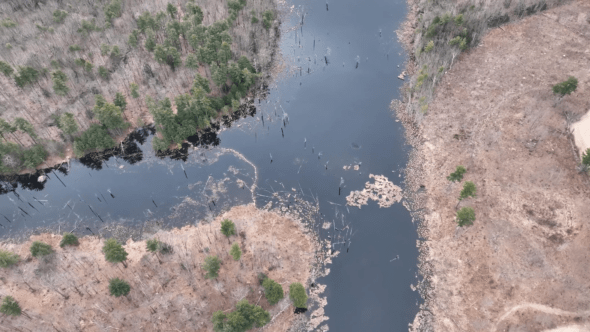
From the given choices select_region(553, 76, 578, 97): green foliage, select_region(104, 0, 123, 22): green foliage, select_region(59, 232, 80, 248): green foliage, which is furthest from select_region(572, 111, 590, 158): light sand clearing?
select_region(104, 0, 123, 22): green foliage

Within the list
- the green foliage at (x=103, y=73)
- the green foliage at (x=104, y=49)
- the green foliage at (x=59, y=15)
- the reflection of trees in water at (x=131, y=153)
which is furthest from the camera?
the green foliage at (x=59, y=15)

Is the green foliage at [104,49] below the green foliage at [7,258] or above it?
above

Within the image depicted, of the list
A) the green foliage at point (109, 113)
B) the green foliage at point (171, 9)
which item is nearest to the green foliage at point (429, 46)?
the green foliage at point (171, 9)

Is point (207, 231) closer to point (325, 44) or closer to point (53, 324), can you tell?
point (53, 324)

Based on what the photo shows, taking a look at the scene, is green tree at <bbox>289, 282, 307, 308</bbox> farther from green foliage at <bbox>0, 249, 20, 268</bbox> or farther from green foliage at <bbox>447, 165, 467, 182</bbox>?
green foliage at <bbox>0, 249, 20, 268</bbox>

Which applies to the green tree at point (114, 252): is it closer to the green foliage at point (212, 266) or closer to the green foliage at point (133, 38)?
the green foliage at point (212, 266)
